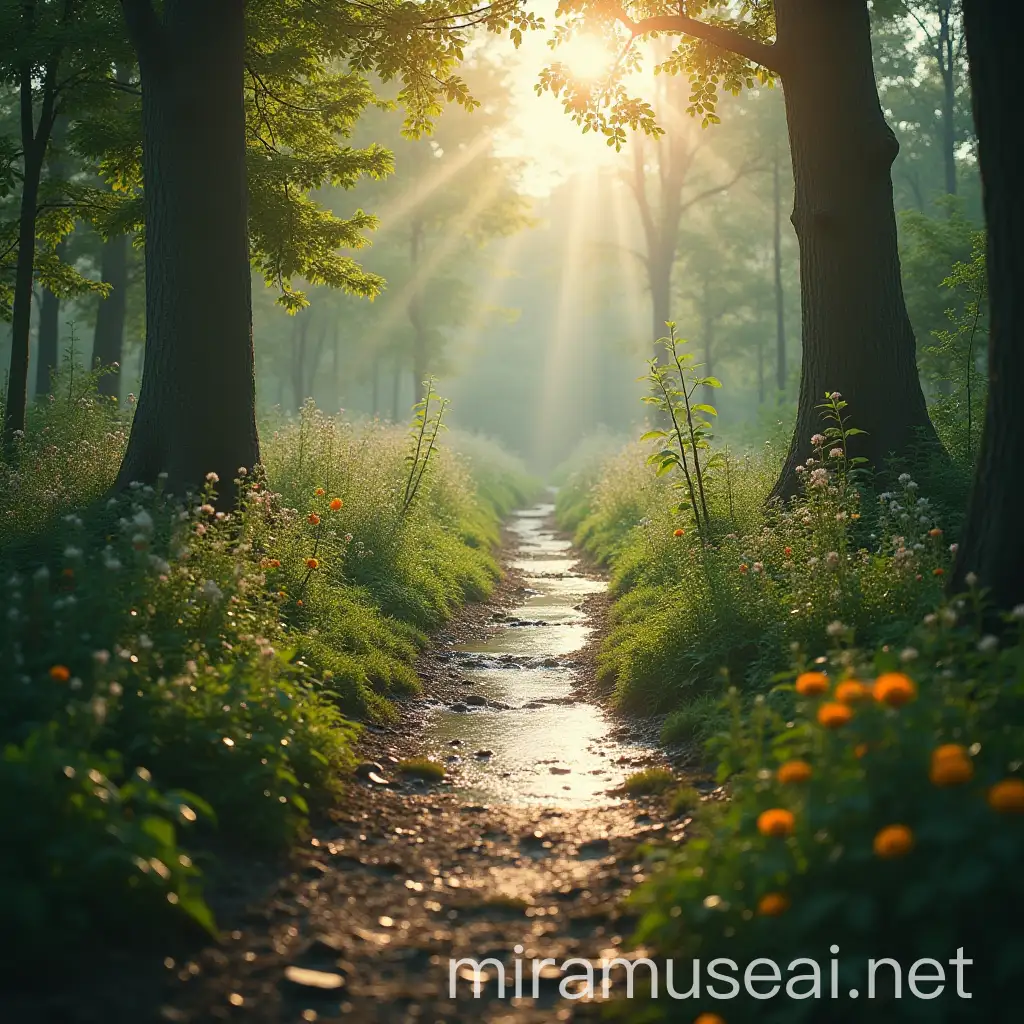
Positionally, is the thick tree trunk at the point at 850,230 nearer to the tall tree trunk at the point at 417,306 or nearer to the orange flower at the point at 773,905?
the orange flower at the point at 773,905

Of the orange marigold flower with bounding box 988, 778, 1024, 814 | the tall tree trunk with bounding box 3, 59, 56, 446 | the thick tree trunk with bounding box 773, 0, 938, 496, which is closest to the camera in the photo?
the orange marigold flower with bounding box 988, 778, 1024, 814

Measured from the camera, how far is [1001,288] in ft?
13.9

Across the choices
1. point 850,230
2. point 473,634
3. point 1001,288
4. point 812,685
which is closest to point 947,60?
point 850,230

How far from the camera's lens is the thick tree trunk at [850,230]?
8.01 m

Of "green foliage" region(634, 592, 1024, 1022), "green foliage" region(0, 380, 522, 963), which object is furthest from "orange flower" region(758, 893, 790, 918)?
"green foliage" region(0, 380, 522, 963)

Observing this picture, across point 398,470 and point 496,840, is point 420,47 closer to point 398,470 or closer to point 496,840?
point 398,470

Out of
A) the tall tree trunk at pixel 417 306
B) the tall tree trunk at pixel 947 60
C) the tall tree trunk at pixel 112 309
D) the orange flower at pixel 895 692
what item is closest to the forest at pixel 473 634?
the orange flower at pixel 895 692

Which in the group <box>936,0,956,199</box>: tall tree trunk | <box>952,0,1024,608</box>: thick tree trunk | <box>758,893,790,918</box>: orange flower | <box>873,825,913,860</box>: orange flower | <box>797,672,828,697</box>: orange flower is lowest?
<box>758,893,790,918</box>: orange flower

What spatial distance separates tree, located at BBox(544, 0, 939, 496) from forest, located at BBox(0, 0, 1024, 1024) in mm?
36

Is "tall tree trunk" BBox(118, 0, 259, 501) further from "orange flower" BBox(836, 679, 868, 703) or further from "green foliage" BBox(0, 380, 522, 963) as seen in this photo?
"orange flower" BBox(836, 679, 868, 703)

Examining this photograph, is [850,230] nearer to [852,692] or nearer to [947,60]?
[852,692]

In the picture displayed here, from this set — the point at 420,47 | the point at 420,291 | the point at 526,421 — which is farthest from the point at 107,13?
the point at 526,421

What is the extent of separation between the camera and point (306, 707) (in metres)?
4.84

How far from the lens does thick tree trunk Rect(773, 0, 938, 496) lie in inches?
315
